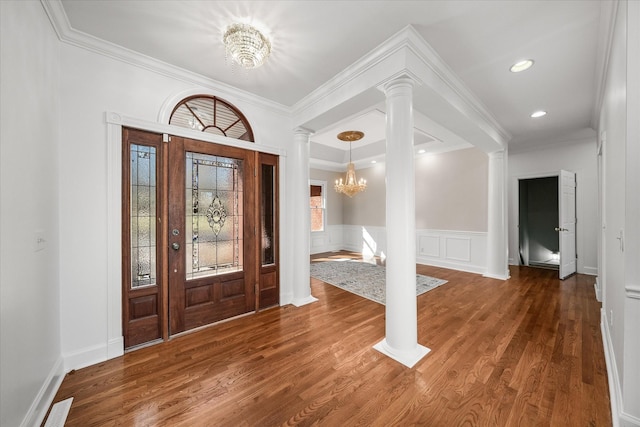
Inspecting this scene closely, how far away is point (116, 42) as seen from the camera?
86.4 inches

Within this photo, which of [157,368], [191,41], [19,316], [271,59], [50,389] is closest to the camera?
[19,316]

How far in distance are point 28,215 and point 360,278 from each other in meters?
4.37

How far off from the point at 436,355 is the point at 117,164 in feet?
11.2

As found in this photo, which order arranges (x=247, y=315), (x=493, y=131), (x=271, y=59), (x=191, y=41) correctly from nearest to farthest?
(x=191, y=41) < (x=271, y=59) < (x=247, y=315) < (x=493, y=131)

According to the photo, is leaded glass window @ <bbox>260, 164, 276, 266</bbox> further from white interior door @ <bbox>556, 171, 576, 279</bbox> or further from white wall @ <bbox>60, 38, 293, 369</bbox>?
white interior door @ <bbox>556, 171, 576, 279</bbox>

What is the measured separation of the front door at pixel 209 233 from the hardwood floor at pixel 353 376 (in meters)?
0.26

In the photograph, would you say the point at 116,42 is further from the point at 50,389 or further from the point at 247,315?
the point at 247,315

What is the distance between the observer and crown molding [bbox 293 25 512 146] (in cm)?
211

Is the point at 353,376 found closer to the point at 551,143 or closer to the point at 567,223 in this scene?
the point at 567,223

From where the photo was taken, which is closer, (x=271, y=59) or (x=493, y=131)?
(x=271, y=59)

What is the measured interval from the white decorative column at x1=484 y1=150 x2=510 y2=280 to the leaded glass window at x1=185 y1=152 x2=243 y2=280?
476cm

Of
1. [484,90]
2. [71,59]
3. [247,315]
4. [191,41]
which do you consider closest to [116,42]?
[71,59]

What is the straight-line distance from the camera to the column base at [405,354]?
6.98 feet

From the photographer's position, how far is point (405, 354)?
2.18 meters
